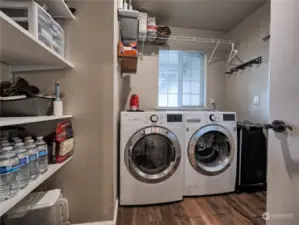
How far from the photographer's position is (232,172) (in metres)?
1.99

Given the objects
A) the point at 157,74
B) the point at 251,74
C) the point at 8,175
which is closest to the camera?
the point at 8,175

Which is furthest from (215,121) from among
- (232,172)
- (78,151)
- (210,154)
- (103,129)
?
(78,151)

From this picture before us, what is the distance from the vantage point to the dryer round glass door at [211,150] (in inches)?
74.7

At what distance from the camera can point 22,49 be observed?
89 centimetres

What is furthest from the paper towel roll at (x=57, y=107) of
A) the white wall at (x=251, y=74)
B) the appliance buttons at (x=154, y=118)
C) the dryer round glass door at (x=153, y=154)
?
the white wall at (x=251, y=74)

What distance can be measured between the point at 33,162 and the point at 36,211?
330 mm

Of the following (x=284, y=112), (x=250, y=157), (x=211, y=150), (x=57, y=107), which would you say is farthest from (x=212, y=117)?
(x=57, y=107)

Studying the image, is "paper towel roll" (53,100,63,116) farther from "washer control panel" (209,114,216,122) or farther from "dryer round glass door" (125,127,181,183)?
"washer control panel" (209,114,216,122)

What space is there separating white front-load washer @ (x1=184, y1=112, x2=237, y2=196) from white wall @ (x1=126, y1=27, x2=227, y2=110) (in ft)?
3.34

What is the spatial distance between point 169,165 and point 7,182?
136 centimetres

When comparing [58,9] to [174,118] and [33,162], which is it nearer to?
[33,162]

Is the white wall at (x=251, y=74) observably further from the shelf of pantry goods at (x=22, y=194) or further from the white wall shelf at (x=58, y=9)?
the shelf of pantry goods at (x=22, y=194)

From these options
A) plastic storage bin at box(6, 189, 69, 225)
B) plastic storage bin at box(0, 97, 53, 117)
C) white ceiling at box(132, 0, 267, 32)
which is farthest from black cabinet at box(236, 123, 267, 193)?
plastic storage bin at box(0, 97, 53, 117)

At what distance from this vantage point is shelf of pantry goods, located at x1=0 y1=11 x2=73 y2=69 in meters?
0.66
